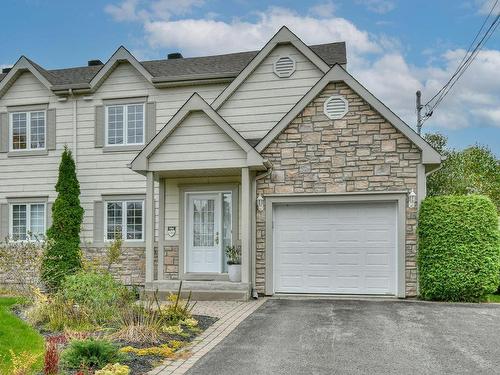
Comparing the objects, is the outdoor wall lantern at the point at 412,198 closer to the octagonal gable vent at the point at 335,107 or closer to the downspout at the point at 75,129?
the octagonal gable vent at the point at 335,107

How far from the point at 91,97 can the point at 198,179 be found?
15.9 feet

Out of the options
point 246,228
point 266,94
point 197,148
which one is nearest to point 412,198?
point 246,228

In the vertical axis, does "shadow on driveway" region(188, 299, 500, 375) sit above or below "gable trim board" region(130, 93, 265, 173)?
below

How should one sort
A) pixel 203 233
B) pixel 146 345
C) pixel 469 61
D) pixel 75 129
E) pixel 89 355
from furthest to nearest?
pixel 75 129, pixel 469 61, pixel 203 233, pixel 146 345, pixel 89 355

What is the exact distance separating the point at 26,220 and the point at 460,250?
42.9ft

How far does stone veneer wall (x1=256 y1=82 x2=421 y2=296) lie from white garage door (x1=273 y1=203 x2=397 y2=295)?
432mm

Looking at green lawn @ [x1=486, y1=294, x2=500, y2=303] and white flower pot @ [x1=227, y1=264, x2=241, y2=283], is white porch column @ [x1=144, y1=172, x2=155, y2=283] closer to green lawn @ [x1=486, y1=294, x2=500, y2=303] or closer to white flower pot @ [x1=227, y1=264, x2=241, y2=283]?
white flower pot @ [x1=227, y1=264, x2=241, y2=283]

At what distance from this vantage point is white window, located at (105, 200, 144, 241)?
15312mm

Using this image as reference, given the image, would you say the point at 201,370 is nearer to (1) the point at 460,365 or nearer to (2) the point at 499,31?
(1) the point at 460,365

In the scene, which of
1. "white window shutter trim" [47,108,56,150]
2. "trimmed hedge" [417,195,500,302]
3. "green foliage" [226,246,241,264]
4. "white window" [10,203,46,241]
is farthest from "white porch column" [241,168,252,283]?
"white window" [10,203,46,241]

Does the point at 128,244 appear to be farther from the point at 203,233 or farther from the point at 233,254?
the point at 233,254

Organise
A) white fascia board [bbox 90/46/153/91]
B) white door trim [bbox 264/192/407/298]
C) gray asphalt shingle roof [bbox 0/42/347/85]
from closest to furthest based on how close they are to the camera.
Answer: white door trim [bbox 264/192/407/298] → gray asphalt shingle roof [bbox 0/42/347/85] → white fascia board [bbox 90/46/153/91]

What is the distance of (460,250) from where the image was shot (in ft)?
36.6

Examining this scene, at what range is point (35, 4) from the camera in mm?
14008
